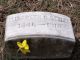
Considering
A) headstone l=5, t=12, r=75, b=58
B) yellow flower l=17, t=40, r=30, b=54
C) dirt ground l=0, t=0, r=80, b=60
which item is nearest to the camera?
yellow flower l=17, t=40, r=30, b=54

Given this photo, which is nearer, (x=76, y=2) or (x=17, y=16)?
(x=17, y=16)

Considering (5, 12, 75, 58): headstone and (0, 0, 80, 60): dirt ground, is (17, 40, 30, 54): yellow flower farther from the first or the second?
(0, 0, 80, 60): dirt ground

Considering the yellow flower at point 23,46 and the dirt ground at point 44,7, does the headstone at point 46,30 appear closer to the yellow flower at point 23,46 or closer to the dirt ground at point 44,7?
the yellow flower at point 23,46

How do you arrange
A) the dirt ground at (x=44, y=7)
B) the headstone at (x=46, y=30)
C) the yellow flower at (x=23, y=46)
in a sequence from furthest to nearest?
the dirt ground at (x=44, y=7) → the headstone at (x=46, y=30) → the yellow flower at (x=23, y=46)

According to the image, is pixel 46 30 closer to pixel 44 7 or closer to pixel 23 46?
pixel 23 46

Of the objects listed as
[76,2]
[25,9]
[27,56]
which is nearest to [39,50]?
[27,56]

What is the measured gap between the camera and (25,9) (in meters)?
2.82

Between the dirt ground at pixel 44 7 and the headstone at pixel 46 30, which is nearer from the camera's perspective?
the headstone at pixel 46 30

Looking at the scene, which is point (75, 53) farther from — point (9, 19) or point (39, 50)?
point (9, 19)

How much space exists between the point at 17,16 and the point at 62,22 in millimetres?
374

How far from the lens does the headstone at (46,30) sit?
2.14m

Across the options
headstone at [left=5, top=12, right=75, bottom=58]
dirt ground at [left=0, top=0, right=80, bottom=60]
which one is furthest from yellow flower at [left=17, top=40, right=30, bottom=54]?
dirt ground at [left=0, top=0, right=80, bottom=60]

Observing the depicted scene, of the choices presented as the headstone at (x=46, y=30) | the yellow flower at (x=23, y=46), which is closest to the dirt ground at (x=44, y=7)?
the headstone at (x=46, y=30)

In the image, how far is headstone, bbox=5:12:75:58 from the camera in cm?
214
